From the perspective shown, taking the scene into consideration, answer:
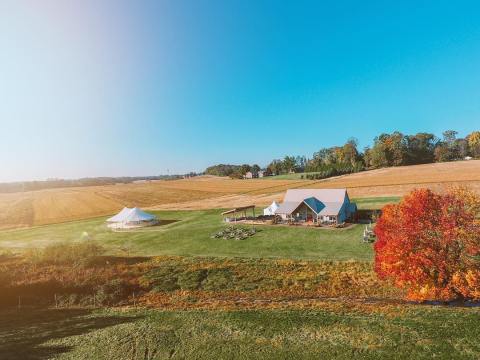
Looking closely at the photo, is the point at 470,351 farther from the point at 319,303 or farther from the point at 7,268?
the point at 7,268

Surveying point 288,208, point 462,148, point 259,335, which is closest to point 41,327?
point 259,335

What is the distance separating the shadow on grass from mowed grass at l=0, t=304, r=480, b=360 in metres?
0.07

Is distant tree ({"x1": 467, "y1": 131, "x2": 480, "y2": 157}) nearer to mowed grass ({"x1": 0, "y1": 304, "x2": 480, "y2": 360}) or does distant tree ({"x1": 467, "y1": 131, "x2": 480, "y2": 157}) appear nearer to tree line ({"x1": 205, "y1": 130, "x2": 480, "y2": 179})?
tree line ({"x1": 205, "y1": 130, "x2": 480, "y2": 179})

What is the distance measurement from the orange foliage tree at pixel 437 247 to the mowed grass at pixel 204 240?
11705 mm

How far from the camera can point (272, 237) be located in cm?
4762

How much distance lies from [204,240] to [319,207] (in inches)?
811

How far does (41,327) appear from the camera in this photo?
2370cm

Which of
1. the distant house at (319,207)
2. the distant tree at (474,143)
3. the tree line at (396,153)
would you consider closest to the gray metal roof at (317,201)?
the distant house at (319,207)

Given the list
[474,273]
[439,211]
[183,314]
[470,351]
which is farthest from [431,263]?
[183,314]

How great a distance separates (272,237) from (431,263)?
2680cm

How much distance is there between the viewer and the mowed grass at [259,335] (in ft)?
57.3

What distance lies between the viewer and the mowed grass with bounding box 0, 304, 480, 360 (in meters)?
17.5

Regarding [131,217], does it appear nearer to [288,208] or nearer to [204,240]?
[204,240]

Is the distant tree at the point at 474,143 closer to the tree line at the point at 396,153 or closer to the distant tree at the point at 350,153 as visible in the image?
the tree line at the point at 396,153
